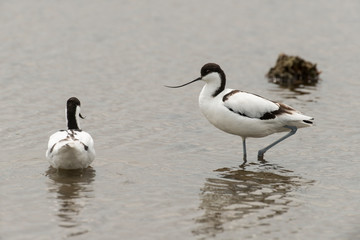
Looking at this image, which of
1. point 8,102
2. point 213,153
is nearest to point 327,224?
point 213,153

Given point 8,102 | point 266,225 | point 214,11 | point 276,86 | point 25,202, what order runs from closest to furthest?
point 266,225
point 25,202
point 8,102
point 276,86
point 214,11

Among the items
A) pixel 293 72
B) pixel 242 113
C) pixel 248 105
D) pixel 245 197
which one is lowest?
pixel 245 197

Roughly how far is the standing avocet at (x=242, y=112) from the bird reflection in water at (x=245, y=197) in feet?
1.89

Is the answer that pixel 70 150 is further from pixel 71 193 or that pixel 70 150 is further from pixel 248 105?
pixel 248 105

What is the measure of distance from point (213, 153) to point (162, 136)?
1194 millimetres

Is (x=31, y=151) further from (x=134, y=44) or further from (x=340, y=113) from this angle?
(x=134, y=44)

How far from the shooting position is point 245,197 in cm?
895

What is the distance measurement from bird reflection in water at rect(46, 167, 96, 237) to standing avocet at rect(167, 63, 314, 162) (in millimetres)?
2116

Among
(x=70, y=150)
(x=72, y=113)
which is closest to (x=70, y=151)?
(x=70, y=150)

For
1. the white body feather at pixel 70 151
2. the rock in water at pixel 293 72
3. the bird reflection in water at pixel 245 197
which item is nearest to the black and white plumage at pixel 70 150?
the white body feather at pixel 70 151

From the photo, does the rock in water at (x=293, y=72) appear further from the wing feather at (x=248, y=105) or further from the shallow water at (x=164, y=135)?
the wing feather at (x=248, y=105)

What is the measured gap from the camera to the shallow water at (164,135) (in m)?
7.99

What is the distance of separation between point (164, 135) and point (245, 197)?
3392mm

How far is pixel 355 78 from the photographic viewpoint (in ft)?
57.8
